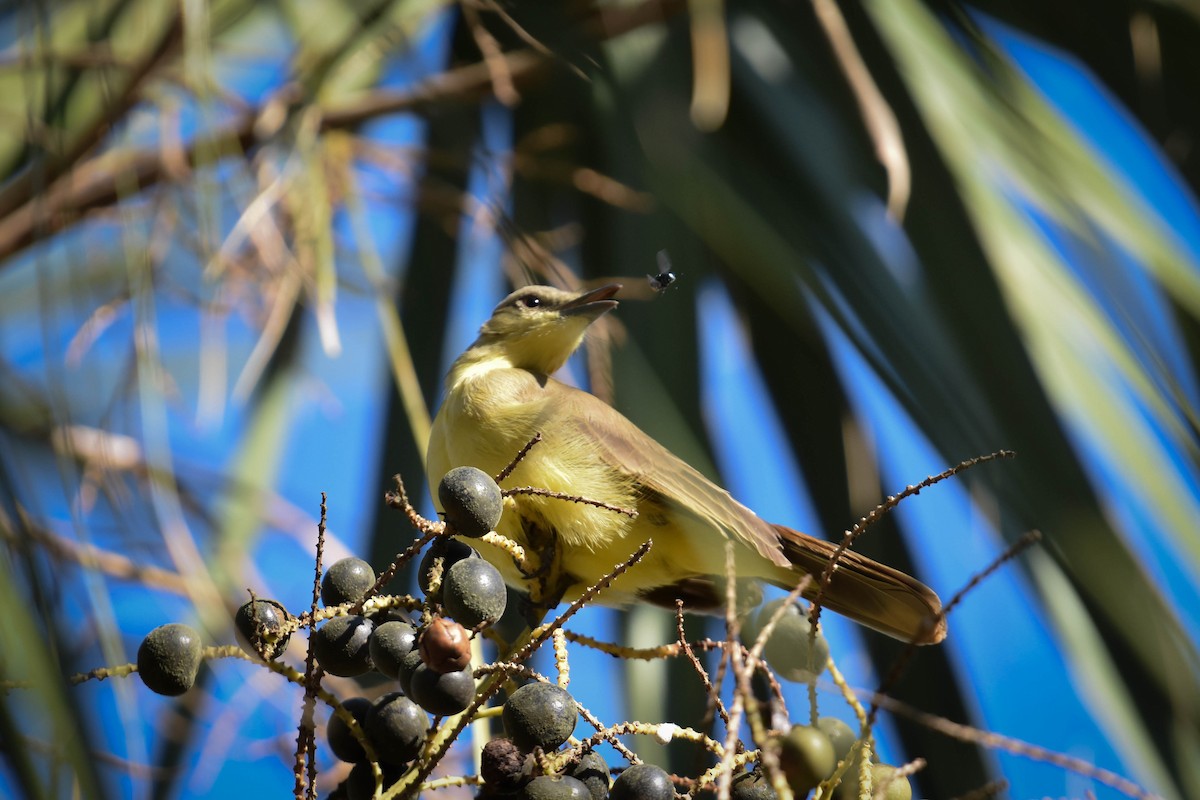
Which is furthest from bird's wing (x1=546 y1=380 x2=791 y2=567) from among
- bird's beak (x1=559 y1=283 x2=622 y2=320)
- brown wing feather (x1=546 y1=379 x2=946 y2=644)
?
bird's beak (x1=559 y1=283 x2=622 y2=320)

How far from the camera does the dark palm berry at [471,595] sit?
1020 millimetres

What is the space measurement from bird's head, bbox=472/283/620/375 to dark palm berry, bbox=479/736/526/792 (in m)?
1.67

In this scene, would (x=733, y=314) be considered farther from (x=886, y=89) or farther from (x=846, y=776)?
(x=846, y=776)

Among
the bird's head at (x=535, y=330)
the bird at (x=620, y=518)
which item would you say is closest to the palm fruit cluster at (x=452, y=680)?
the bird at (x=620, y=518)

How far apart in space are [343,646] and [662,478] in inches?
43.3

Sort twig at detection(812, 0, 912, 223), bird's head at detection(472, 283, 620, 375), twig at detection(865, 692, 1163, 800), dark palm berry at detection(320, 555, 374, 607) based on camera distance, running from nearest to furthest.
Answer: twig at detection(865, 692, 1163, 800), dark palm berry at detection(320, 555, 374, 607), twig at detection(812, 0, 912, 223), bird's head at detection(472, 283, 620, 375)

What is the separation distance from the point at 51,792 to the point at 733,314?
172 centimetres

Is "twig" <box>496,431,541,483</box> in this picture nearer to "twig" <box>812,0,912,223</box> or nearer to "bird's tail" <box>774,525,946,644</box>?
"twig" <box>812,0,912,223</box>

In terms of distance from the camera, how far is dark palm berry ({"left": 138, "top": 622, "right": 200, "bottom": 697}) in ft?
3.25

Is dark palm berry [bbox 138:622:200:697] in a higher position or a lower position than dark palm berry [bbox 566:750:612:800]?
higher

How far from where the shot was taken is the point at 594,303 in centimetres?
244

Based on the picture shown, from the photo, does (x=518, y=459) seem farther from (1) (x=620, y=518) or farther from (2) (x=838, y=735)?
(1) (x=620, y=518)

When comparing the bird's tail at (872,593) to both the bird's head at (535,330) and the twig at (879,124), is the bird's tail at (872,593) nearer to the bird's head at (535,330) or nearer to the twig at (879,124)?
the twig at (879,124)

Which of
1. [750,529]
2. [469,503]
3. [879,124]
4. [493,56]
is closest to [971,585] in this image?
[469,503]
